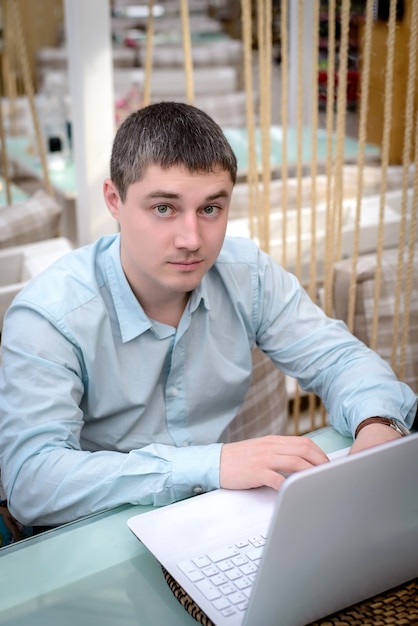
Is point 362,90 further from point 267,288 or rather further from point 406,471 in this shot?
point 406,471

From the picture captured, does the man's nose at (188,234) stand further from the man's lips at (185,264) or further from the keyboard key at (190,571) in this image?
the keyboard key at (190,571)

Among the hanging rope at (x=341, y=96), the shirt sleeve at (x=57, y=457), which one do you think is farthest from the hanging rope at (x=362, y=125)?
the shirt sleeve at (x=57, y=457)

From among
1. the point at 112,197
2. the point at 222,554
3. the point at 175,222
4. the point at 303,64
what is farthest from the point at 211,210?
the point at 303,64

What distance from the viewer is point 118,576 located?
0.88 m

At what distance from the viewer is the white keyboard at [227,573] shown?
816 mm

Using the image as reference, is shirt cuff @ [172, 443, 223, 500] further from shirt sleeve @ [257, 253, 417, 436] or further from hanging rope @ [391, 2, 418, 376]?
hanging rope @ [391, 2, 418, 376]

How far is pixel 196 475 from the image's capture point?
1036 mm

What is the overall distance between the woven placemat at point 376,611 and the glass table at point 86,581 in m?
0.02

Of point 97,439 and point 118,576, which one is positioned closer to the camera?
point 118,576

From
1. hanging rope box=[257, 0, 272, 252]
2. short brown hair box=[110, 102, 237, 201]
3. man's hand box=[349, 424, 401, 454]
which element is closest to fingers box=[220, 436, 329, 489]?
man's hand box=[349, 424, 401, 454]

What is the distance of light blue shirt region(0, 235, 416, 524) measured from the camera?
106 cm

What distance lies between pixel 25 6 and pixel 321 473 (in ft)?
27.0

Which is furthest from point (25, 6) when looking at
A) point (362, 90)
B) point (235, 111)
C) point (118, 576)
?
point (118, 576)

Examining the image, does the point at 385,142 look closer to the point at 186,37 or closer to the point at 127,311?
the point at 186,37
